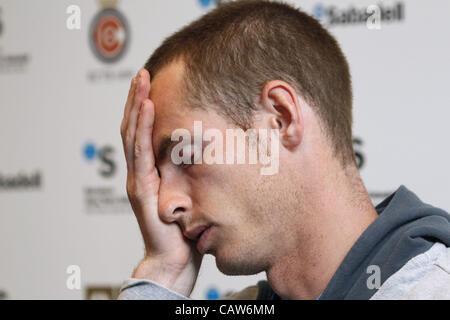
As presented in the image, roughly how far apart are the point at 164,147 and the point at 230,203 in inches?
5.7

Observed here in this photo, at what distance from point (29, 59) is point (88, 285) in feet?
2.74

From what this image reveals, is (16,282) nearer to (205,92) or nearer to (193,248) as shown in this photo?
(193,248)

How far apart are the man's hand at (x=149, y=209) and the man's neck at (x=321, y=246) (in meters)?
0.17

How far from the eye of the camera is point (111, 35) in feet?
6.22

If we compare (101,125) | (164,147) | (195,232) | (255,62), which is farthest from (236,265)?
(101,125)

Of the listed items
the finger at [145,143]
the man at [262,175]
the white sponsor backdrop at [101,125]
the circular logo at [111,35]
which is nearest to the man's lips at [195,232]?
the man at [262,175]

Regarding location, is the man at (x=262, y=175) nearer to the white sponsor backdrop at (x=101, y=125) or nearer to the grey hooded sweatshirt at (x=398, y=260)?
the grey hooded sweatshirt at (x=398, y=260)

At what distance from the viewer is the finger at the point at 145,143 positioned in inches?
37.5

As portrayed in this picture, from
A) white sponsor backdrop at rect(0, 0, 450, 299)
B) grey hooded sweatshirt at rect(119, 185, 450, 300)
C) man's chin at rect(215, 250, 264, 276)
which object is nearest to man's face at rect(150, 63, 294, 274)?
A: man's chin at rect(215, 250, 264, 276)

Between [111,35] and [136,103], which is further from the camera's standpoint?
[111,35]

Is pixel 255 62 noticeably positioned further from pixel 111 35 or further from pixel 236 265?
pixel 111 35
